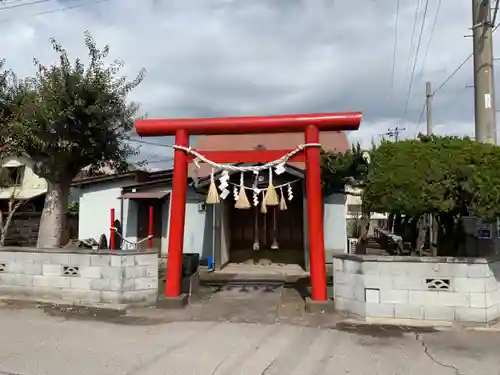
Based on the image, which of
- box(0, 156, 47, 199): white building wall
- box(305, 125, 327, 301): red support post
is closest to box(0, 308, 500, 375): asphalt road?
box(305, 125, 327, 301): red support post

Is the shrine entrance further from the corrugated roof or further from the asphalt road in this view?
the asphalt road

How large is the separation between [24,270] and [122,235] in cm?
666

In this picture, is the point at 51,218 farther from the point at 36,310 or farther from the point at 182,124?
the point at 182,124

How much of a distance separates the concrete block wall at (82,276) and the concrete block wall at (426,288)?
3.67 metres

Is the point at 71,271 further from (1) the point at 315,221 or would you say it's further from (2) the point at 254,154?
(1) the point at 315,221

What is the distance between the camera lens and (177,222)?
7883mm

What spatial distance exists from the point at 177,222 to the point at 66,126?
3.32m

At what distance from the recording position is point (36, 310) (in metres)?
7.50

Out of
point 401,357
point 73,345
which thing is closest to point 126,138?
point 73,345

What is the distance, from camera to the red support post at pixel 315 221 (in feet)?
24.1

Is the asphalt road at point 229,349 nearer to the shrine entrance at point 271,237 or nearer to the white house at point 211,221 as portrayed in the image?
the white house at point 211,221

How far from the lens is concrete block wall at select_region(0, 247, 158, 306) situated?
7672mm

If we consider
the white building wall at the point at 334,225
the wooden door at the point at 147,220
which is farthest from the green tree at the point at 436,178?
the wooden door at the point at 147,220

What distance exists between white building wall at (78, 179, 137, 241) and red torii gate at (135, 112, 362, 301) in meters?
8.46
